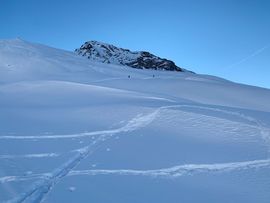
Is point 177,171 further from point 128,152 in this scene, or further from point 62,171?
point 62,171

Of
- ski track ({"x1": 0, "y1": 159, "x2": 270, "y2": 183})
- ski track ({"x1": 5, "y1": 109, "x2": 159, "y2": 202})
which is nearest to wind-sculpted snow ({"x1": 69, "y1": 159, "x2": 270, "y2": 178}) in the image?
ski track ({"x1": 0, "y1": 159, "x2": 270, "y2": 183})

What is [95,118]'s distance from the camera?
376 inches

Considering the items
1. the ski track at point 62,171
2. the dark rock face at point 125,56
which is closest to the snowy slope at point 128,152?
the ski track at point 62,171

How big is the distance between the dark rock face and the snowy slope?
101 metres

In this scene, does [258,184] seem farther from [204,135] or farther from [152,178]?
[204,135]

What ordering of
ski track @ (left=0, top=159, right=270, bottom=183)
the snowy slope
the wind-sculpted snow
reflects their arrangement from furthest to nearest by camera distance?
1. the wind-sculpted snow
2. ski track @ (left=0, top=159, right=270, bottom=183)
3. the snowy slope

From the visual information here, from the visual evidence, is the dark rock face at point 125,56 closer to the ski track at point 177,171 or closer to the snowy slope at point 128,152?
the snowy slope at point 128,152

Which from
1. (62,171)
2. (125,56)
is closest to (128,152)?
(62,171)

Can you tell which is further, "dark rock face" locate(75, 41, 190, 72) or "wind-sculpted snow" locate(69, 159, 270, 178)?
"dark rock face" locate(75, 41, 190, 72)

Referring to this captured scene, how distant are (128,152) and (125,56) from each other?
4788 inches

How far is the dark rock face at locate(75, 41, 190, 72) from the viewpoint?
113319 millimetres

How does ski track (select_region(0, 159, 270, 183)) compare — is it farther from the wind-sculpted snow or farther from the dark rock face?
the dark rock face

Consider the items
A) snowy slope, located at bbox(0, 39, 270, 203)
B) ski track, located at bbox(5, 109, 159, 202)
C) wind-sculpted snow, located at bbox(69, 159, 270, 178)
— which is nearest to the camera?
ski track, located at bbox(5, 109, 159, 202)

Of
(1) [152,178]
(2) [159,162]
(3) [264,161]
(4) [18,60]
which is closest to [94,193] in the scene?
(1) [152,178]
